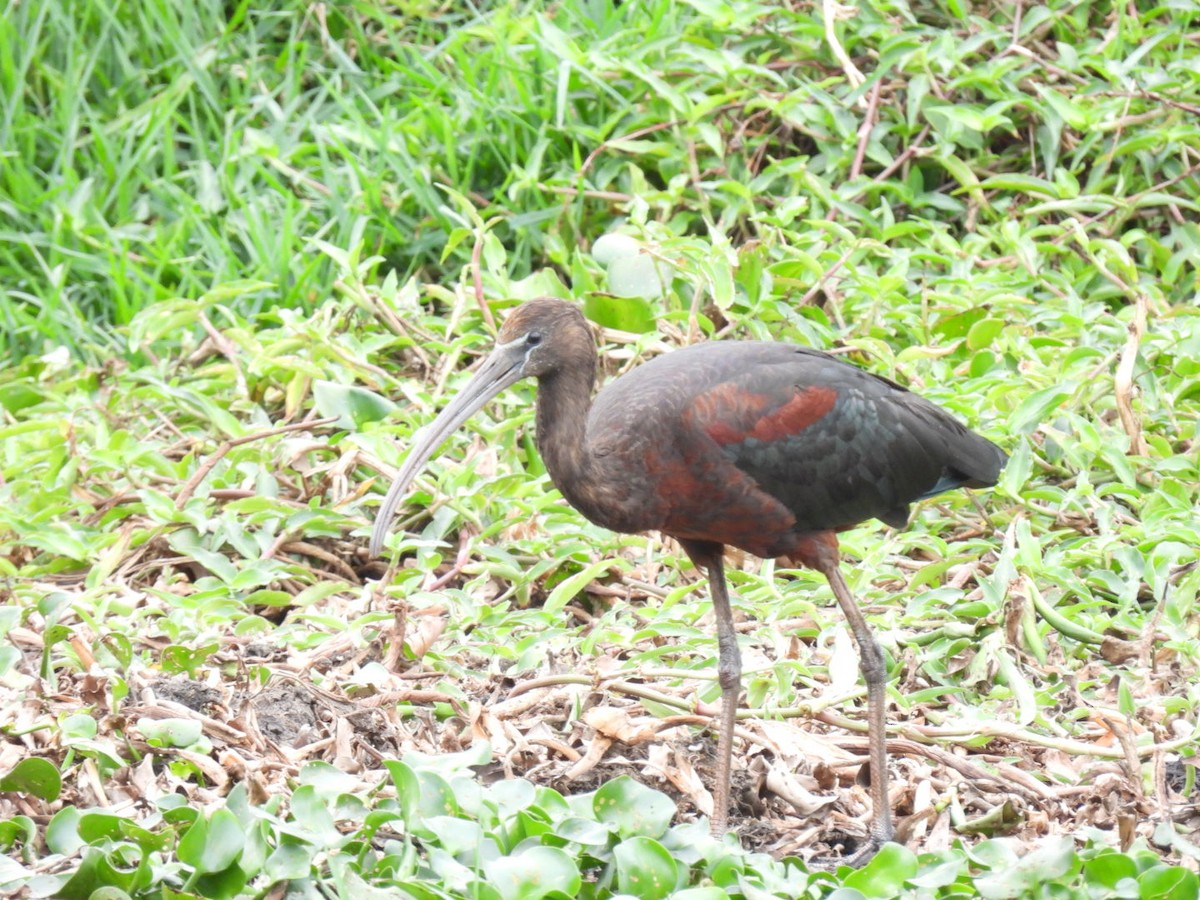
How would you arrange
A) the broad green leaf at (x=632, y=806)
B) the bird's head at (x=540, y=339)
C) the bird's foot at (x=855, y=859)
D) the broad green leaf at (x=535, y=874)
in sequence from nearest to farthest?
→ the broad green leaf at (x=535, y=874)
the broad green leaf at (x=632, y=806)
the bird's foot at (x=855, y=859)
the bird's head at (x=540, y=339)

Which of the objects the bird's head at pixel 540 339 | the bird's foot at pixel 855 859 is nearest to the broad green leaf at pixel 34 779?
the bird's head at pixel 540 339

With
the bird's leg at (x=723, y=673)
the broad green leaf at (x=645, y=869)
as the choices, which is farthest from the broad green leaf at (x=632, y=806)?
the bird's leg at (x=723, y=673)

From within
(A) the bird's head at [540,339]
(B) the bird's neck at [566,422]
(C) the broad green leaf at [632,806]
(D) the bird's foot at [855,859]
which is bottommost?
(D) the bird's foot at [855,859]

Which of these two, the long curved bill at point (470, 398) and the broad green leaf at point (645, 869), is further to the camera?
the long curved bill at point (470, 398)

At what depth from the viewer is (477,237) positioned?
6574mm

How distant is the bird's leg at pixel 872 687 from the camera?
4.18m

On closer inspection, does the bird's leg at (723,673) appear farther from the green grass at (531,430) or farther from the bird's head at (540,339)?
the bird's head at (540,339)

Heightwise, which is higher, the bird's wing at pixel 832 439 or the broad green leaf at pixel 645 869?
the bird's wing at pixel 832 439

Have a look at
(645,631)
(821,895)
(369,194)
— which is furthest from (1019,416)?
(369,194)

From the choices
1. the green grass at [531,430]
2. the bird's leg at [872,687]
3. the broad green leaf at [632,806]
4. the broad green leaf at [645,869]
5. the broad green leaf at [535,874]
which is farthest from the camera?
the bird's leg at [872,687]

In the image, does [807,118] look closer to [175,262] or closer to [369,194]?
[369,194]

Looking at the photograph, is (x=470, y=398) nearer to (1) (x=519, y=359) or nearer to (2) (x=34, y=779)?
(1) (x=519, y=359)

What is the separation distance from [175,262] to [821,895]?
15.9 ft

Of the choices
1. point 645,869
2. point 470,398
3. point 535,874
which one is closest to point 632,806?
point 645,869
